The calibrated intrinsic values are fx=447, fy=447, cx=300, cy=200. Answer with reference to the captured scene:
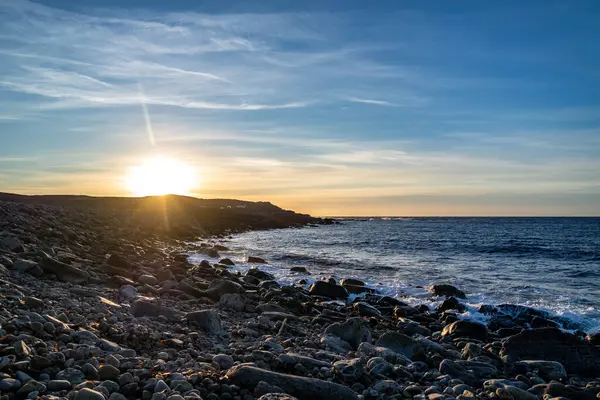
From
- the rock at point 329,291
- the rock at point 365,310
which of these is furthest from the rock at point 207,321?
the rock at point 329,291

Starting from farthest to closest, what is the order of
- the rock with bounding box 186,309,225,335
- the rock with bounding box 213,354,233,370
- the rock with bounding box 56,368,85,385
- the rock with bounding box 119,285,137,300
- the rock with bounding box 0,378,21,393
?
the rock with bounding box 119,285,137,300, the rock with bounding box 186,309,225,335, the rock with bounding box 213,354,233,370, the rock with bounding box 56,368,85,385, the rock with bounding box 0,378,21,393

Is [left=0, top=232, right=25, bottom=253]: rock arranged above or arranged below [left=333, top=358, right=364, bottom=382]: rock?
above

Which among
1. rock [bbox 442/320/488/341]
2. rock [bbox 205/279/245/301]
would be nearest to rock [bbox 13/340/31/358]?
rock [bbox 205/279/245/301]

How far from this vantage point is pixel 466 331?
10.6 metres

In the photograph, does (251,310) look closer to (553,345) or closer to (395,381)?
(395,381)

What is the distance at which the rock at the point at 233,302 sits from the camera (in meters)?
10.8

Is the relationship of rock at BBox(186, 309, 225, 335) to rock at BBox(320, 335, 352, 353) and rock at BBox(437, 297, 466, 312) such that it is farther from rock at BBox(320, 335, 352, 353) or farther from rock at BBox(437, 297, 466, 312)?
rock at BBox(437, 297, 466, 312)

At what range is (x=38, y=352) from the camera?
4883 mm

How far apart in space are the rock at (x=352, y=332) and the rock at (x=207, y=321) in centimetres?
228

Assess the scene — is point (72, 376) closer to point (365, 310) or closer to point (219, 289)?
point (219, 289)

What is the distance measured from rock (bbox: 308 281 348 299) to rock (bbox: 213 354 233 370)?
9.43 metres

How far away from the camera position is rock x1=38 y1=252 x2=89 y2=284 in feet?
32.0

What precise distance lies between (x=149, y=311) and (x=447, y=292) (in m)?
11.1

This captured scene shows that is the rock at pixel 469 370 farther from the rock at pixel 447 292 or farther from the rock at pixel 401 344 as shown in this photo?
the rock at pixel 447 292
